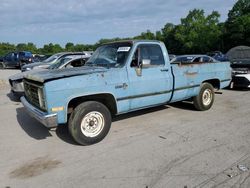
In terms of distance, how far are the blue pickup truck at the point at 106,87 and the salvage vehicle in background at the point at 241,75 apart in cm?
394

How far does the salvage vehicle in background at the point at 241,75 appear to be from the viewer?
9.59 meters

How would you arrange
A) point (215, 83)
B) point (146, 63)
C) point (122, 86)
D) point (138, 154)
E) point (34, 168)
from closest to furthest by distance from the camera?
1. point (34, 168)
2. point (138, 154)
3. point (122, 86)
4. point (146, 63)
5. point (215, 83)

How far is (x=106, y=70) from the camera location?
15.8ft

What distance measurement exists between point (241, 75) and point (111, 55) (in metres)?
6.41

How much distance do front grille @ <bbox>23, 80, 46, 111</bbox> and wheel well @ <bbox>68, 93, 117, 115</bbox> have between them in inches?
20.1

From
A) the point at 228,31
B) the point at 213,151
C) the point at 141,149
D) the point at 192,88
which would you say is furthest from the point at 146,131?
the point at 228,31

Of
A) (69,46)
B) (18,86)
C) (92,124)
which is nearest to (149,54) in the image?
(92,124)

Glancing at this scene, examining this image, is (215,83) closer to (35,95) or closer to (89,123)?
(89,123)

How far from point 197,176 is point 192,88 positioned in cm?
330

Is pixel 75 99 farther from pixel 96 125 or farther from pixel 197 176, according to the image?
pixel 197 176

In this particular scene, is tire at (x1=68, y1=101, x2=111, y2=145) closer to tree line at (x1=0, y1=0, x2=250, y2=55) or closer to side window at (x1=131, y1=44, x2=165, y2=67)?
side window at (x1=131, y1=44, x2=165, y2=67)

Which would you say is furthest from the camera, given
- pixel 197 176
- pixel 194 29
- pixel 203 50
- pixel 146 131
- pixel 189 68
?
pixel 194 29

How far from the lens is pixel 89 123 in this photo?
464cm

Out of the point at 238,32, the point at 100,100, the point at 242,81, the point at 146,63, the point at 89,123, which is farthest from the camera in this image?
the point at 238,32
